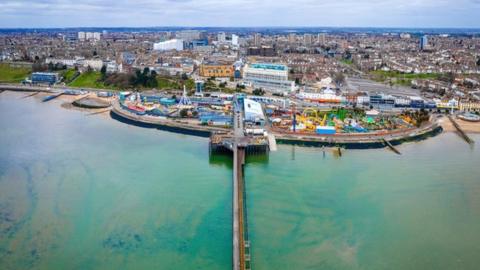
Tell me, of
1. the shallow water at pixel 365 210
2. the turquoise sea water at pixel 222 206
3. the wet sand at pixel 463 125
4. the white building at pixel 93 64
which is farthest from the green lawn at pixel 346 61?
the shallow water at pixel 365 210

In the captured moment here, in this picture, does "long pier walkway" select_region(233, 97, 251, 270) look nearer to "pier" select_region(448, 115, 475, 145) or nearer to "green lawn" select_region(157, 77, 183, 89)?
"pier" select_region(448, 115, 475, 145)

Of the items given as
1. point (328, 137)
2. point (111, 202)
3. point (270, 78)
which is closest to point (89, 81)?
point (270, 78)

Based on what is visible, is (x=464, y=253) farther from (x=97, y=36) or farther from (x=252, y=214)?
(x=97, y=36)

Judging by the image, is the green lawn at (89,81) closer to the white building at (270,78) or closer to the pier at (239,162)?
the white building at (270,78)

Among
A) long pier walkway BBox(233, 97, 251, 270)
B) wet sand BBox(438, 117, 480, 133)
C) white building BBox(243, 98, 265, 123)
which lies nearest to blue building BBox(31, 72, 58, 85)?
white building BBox(243, 98, 265, 123)

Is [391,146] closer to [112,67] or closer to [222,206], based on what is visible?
[222,206]

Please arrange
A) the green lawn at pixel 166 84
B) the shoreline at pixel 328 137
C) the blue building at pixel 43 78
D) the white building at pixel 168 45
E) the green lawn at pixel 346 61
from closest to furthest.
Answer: the shoreline at pixel 328 137 < the green lawn at pixel 166 84 < the blue building at pixel 43 78 < the green lawn at pixel 346 61 < the white building at pixel 168 45

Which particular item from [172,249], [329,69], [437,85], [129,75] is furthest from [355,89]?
[172,249]
